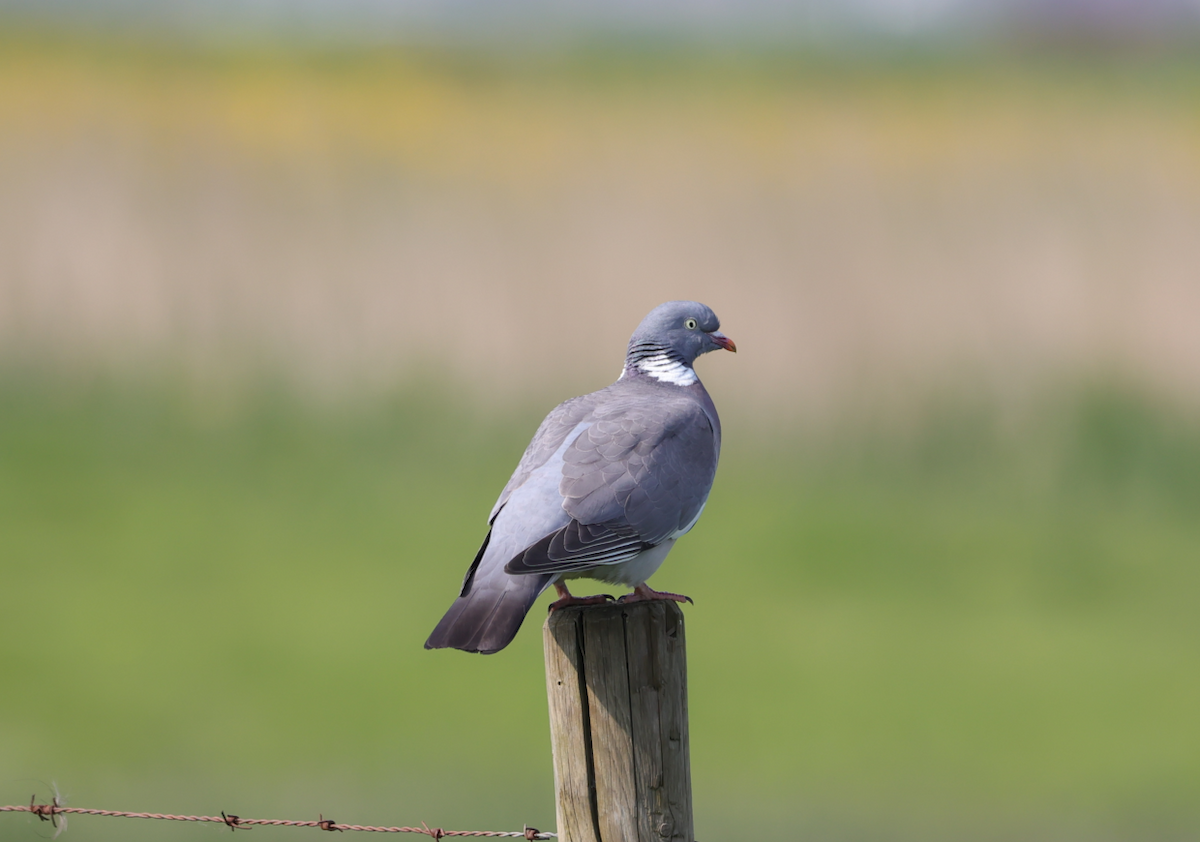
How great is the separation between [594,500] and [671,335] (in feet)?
2.53

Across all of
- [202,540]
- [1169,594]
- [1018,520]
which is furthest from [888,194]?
[202,540]

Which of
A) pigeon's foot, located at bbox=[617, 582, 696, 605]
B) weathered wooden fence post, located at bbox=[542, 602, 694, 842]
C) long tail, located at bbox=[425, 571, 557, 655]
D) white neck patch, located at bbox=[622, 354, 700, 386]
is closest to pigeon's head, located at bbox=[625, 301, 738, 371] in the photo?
white neck patch, located at bbox=[622, 354, 700, 386]

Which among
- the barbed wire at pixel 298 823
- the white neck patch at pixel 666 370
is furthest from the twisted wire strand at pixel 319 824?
the white neck patch at pixel 666 370

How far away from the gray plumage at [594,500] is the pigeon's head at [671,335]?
7 cm

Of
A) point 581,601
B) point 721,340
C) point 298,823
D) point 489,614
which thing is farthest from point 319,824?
point 721,340

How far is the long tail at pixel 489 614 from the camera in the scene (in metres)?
2.21

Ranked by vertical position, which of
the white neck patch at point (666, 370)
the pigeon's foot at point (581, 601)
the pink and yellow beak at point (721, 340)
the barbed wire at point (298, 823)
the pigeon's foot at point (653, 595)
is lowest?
the barbed wire at point (298, 823)

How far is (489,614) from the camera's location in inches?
89.4

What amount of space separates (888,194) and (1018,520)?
2.82 metres

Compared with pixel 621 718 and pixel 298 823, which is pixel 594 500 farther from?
pixel 298 823

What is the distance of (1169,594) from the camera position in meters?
8.48

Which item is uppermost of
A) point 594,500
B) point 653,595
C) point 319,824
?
point 594,500

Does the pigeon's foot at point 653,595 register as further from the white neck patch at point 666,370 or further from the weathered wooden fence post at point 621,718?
the white neck patch at point 666,370

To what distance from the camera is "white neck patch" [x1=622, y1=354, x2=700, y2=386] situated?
3.10 m
